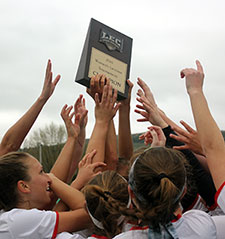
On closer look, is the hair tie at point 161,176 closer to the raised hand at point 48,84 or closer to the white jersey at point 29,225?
the white jersey at point 29,225

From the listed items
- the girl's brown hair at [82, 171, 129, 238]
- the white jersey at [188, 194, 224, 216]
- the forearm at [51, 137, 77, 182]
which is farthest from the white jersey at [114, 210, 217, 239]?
the forearm at [51, 137, 77, 182]

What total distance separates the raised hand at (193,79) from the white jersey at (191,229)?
1.97 feet

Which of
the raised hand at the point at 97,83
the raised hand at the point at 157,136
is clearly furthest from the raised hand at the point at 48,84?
the raised hand at the point at 157,136

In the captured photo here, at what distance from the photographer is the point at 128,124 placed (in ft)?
9.11

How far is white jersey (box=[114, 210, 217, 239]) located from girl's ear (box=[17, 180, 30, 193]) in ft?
2.20

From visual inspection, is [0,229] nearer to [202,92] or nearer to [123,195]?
[123,195]

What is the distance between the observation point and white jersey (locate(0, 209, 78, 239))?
1658 millimetres

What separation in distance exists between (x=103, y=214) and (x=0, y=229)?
1.74 feet

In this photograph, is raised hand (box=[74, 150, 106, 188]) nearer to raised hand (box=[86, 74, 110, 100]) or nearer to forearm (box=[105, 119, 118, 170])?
forearm (box=[105, 119, 118, 170])

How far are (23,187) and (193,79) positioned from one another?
105cm

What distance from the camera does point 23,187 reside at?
1.86 meters

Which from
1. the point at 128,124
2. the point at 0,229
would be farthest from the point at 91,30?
the point at 0,229

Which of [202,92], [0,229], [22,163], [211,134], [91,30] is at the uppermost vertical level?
[91,30]

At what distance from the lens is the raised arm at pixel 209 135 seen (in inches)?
56.0
